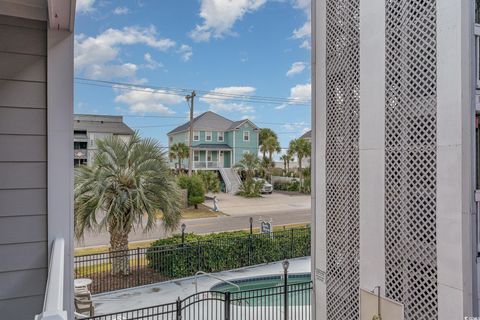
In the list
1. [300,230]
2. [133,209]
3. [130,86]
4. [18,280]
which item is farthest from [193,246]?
[130,86]

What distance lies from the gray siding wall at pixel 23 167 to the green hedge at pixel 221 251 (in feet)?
18.7

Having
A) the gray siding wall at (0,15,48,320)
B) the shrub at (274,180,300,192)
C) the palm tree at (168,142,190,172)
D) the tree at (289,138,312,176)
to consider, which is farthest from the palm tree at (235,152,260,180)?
the gray siding wall at (0,15,48,320)

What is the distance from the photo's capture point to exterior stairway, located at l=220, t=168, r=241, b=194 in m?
18.5

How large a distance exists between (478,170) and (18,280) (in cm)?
345

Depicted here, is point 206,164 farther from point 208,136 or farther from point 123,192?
point 123,192

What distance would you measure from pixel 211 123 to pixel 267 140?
342 centimetres

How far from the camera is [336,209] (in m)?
3.89

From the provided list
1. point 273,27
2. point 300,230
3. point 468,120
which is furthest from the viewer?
point 273,27

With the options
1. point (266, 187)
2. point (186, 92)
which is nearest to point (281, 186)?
point (266, 187)

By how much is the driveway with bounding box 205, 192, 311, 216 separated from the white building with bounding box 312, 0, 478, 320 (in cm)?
976

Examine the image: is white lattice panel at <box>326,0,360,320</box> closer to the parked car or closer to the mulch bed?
the mulch bed

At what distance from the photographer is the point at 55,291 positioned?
1.00 meters

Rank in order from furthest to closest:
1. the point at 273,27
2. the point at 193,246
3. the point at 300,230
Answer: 1. the point at 273,27
2. the point at 300,230
3. the point at 193,246

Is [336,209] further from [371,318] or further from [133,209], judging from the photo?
[133,209]
